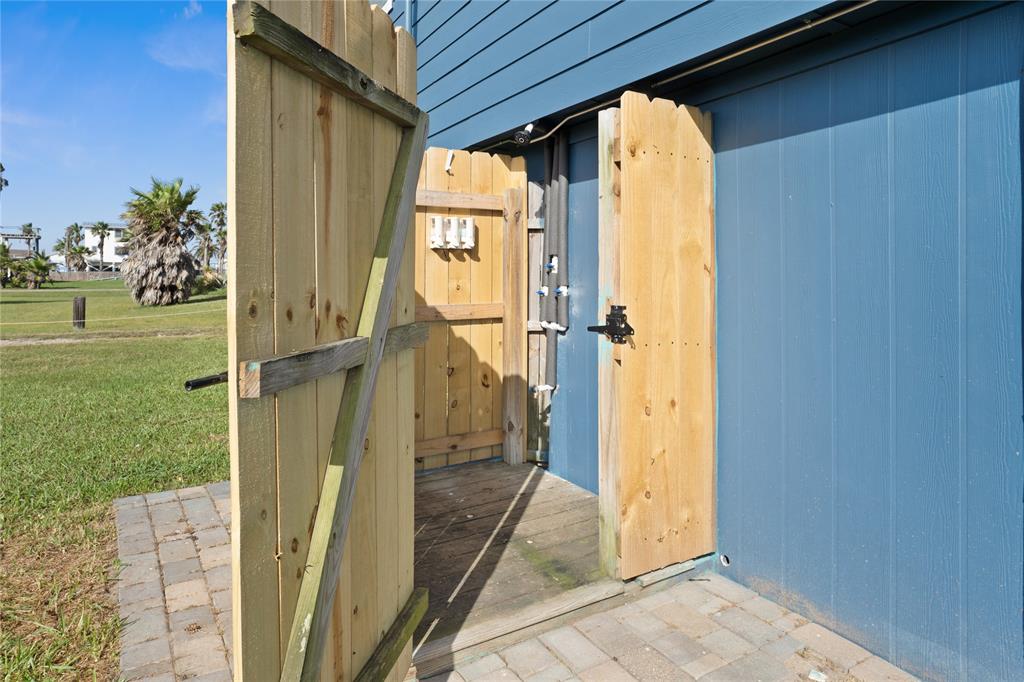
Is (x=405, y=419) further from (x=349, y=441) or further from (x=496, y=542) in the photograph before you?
(x=496, y=542)

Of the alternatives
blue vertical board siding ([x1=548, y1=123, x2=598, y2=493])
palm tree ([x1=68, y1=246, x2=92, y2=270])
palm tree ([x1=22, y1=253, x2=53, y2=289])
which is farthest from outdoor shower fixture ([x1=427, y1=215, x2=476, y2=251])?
palm tree ([x1=68, y1=246, x2=92, y2=270])

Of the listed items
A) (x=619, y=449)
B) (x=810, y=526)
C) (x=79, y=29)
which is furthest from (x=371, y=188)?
(x=79, y=29)

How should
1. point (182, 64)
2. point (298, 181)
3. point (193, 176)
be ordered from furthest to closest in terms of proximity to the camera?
point (182, 64), point (193, 176), point (298, 181)

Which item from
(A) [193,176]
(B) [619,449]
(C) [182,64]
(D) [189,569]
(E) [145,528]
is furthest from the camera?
(C) [182,64]

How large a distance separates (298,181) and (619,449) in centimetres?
172

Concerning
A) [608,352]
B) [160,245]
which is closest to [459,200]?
[608,352]

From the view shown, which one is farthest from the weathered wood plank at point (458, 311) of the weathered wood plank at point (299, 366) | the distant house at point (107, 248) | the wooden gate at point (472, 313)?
the distant house at point (107, 248)

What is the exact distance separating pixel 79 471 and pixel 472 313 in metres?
2.94

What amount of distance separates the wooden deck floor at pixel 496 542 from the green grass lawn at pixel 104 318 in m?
12.8

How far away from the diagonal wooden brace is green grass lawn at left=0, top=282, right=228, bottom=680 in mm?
1276

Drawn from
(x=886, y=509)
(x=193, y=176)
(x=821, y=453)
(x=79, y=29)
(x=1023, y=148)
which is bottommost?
(x=886, y=509)

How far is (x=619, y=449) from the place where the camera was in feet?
8.40

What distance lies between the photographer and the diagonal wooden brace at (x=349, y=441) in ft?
4.44

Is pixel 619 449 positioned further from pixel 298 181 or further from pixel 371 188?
pixel 298 181
